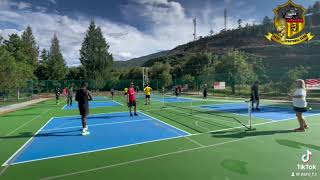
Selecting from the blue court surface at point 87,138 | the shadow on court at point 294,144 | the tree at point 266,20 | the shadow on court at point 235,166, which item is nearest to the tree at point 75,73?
the blue court surface at point 87,138

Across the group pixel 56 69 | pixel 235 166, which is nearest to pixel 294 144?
pixel 235 166

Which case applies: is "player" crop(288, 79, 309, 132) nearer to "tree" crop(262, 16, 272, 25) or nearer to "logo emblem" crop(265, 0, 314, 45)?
"logo emblem" crop(265, 0, 314, 45)

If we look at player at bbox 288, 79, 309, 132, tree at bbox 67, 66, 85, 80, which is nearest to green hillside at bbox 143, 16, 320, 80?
player at bbox 288, 79, 309, 132

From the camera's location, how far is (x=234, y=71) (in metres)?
42.4

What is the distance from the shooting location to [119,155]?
24.8 ft

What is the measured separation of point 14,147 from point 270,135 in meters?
8.28

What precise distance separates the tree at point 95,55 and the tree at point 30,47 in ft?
37.3

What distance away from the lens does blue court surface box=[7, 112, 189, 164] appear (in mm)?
8056

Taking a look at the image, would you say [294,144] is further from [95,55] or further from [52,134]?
[95,55]

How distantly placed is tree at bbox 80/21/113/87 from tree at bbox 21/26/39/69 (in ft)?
37.3

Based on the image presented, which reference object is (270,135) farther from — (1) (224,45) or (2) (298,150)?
(1) (224,45)

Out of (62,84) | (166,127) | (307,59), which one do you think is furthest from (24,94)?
(307,59)

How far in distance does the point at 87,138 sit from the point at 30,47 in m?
66.8

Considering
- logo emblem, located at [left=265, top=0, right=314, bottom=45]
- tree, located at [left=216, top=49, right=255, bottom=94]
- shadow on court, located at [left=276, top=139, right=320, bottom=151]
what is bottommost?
shadow on court, located at [left=276, top=139, right=320, bottom=151]
